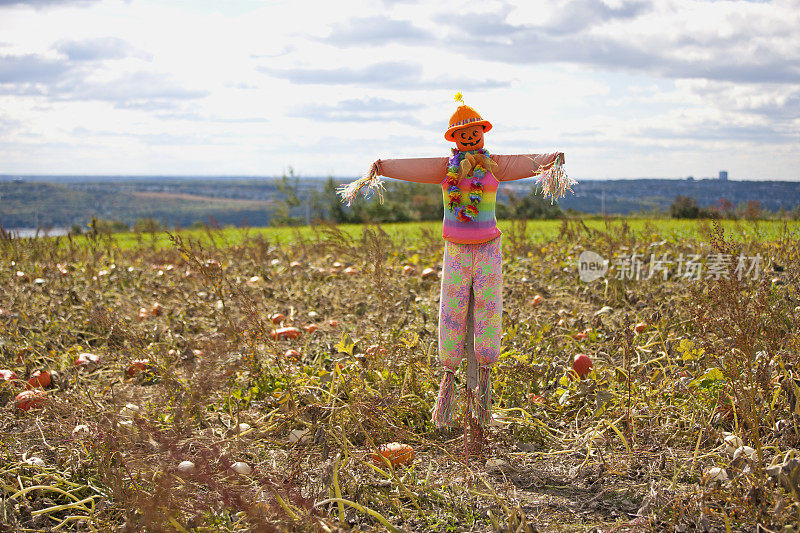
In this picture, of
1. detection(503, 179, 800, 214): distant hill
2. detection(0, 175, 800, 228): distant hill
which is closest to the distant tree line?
detection(0, 175, 800, 228): distant hill

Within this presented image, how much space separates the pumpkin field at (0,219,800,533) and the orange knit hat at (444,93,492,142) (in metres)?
1.02

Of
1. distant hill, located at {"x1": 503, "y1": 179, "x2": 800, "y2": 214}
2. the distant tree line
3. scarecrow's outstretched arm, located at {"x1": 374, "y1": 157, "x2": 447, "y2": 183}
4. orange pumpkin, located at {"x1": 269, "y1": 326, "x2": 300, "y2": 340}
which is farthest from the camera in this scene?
the distant tree line

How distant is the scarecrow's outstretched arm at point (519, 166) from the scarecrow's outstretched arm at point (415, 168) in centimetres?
29

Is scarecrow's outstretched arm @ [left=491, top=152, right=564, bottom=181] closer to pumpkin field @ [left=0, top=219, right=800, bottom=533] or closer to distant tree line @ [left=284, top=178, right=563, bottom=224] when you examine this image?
pumpkin field @ [left=0, top=219, right=800, bottom=533]

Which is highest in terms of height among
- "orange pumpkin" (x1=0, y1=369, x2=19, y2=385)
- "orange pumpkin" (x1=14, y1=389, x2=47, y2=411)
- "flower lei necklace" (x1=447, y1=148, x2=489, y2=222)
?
"flower lei necklace" (x1=447, y1=148, x2=489, y2=222)

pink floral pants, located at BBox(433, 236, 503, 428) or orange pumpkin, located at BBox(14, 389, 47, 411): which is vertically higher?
pink floral pants, located at BBox(433, 236, 503, 428)

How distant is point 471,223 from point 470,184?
7.7 inches

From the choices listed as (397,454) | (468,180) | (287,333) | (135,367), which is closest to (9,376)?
(135,367)

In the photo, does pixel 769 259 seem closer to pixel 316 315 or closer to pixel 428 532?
pixel 316 315

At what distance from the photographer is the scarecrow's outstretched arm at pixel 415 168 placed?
10.5ft

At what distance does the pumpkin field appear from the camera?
2.38m

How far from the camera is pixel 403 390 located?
3463 millimetres

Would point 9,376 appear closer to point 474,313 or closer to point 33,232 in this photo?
point 474,313

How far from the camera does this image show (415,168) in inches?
126
